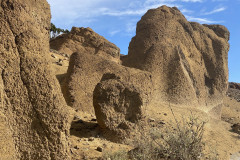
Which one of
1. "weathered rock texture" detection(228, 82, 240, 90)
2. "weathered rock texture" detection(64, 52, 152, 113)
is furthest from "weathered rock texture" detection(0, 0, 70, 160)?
"weathered rock texture" detection(228, 82, 240, 90)

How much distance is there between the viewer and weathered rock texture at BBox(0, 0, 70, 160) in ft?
11.4

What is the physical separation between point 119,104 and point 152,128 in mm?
920

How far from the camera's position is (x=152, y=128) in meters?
6.16

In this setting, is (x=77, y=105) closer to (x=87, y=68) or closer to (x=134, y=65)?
(x=87, y=68)

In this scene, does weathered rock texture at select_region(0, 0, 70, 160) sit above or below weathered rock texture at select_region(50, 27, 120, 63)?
below

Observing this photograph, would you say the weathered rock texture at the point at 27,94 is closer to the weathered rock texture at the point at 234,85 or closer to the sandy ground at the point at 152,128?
the sandy ground at the point at 152,128

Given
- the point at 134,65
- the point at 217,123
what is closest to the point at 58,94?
the point at 134,65

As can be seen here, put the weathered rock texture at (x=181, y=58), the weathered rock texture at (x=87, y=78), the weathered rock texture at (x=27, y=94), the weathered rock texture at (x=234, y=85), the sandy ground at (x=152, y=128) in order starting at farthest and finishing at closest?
the weathered rock texture at (x=234, y=85), the weathered rock texture at (x=181, y=58), the weathered rock texture at (x=87, y=78), the sandy ground at (x=152, y=128), the weathered rock texture at (x=27, y=94)

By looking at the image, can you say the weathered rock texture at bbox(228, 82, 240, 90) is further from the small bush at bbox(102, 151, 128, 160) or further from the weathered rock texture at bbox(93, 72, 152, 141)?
the small bush at bbox(102, 151, 128, 160)

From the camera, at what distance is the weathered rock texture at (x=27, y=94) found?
3.46 m

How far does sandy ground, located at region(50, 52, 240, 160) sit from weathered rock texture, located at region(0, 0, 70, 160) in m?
0.56

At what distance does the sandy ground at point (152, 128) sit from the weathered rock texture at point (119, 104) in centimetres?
28

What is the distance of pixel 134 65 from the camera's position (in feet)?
32.2

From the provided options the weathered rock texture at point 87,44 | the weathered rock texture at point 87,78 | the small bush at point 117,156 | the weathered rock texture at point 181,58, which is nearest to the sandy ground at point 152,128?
the small bush at point 117,156
